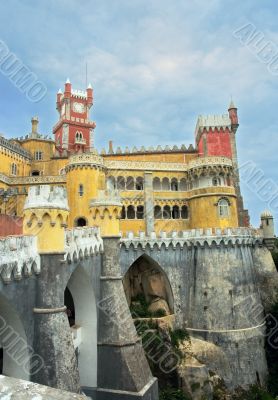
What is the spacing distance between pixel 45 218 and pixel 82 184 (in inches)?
875

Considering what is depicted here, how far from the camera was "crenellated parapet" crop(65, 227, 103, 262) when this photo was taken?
1739cm

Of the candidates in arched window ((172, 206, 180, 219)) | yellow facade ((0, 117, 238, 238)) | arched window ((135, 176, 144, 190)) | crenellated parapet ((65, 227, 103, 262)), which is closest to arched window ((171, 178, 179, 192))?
yellow facade ((0, 117, 238, 238))

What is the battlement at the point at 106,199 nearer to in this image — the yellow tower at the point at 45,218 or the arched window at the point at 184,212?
the yellow tower at the point at 45,218

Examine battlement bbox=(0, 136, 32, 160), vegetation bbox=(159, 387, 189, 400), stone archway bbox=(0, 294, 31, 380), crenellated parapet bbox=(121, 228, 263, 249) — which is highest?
battlement bbox=(0, 136, 32, 160)

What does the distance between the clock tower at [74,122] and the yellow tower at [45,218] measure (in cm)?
3637

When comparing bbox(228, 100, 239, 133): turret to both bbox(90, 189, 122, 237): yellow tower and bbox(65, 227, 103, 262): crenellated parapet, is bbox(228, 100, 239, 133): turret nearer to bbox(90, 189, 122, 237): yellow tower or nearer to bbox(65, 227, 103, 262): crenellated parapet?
bbox(90, 189, 122, 237): yellow tower

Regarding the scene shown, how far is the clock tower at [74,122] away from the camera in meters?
52.4

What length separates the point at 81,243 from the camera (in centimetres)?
1920

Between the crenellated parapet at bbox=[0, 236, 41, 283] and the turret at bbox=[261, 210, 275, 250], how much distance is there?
29388 mm

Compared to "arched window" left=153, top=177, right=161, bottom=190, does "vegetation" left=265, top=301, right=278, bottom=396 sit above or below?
below

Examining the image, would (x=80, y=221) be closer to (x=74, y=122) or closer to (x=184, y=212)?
(x=184, y=212)

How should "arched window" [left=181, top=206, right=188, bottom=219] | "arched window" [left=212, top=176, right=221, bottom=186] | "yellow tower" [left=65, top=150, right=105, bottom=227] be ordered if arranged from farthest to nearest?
"arched window" [left=181, top=206, right=188, bottom=219]
"arched window" [left=212, top=176, right=221, bottom=186]
"yellow tower" [left=65, top=150, right=105, bottom=227]

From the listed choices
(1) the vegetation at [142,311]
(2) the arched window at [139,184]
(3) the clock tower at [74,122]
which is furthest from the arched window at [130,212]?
(3) the clock tower at [74,122]

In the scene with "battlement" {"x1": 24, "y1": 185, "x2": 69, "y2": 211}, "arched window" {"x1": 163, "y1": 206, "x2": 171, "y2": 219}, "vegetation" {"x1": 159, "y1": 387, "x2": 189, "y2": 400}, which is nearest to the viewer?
"battlement" {"x1": 24, "y1": 185, "x2": 69, "y2": 211}
